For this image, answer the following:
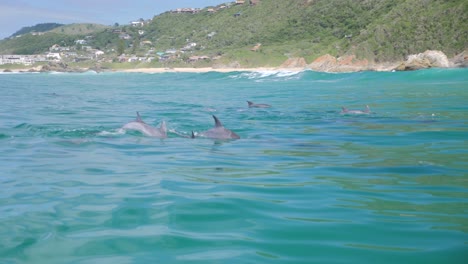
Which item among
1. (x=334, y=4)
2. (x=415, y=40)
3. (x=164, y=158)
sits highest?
(x=334, y=4)

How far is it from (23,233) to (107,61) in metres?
131

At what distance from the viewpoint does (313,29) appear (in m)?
93.5

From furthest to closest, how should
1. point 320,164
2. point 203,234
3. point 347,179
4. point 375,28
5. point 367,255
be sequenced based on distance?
point 375,28
point 320,164
point 347,179
point 203,234
point 367,255

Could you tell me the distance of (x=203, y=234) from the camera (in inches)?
174

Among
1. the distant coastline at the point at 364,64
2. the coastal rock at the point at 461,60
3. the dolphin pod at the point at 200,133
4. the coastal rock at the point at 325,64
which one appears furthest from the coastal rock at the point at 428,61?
the dolphin pod at the point at 200,133

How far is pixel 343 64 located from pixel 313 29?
112ft

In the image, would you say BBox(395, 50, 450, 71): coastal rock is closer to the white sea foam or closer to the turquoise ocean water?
the turquoise ocean water

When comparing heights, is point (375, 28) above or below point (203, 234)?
above

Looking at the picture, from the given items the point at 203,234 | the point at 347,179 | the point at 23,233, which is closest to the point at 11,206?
the point at 23,233

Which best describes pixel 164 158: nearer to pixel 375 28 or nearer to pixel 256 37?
pixel 375 28

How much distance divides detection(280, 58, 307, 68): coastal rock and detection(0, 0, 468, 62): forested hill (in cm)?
174

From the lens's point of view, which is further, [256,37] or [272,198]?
[256,37]

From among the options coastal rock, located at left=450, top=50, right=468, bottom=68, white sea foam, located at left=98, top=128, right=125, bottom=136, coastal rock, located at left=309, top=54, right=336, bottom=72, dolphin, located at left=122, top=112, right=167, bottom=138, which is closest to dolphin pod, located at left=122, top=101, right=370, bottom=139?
dolphin, located at left=122, top=112, right=167, bottom=138

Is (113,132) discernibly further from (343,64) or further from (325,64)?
(325,64)
